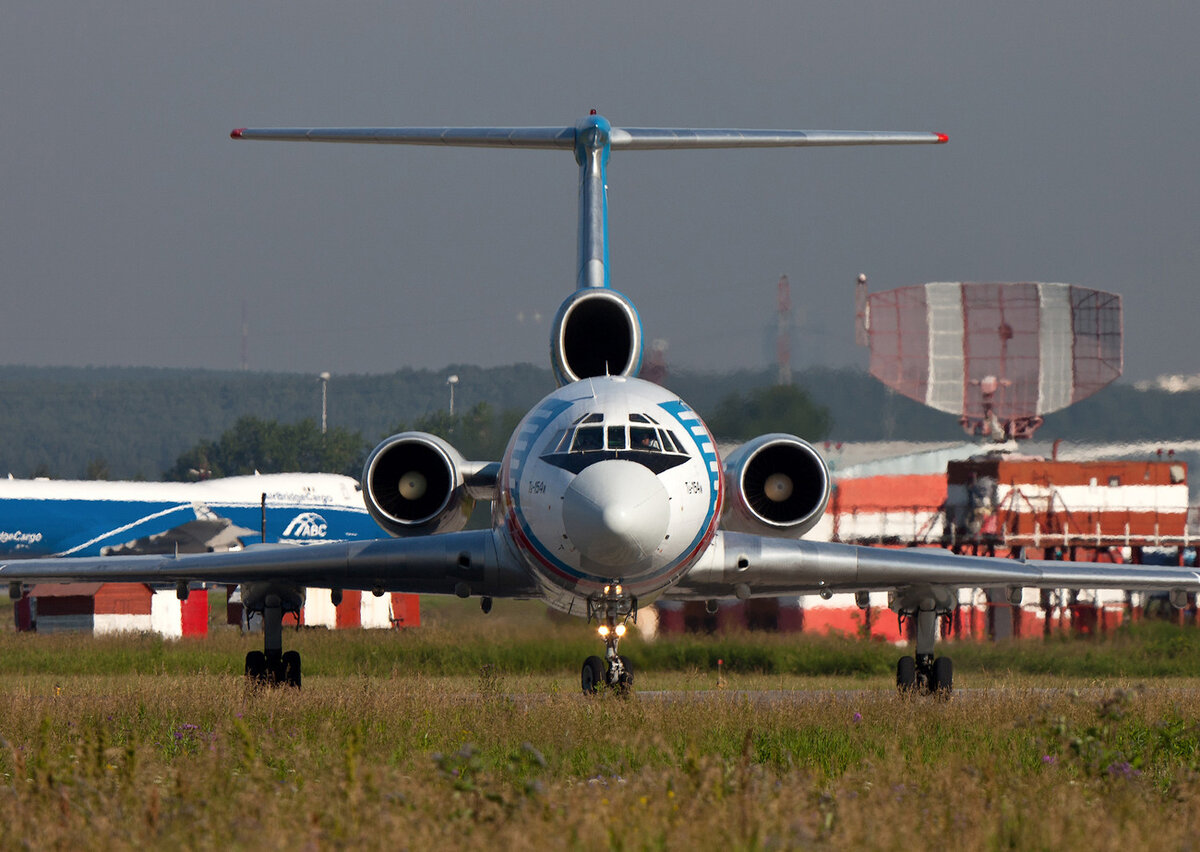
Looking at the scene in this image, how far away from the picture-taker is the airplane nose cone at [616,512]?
556 inches

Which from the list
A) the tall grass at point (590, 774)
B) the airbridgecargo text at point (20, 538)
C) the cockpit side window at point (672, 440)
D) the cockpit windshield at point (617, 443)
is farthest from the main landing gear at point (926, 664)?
A: the airbridgecargo text at point (20, 538)

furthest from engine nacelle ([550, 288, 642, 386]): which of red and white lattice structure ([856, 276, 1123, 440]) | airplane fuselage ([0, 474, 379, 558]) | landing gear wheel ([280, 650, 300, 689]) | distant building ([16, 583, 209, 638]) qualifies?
airplane fuselage ([0, 474, 379, 558])

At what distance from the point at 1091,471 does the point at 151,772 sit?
33025mm

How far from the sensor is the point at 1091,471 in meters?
38.2

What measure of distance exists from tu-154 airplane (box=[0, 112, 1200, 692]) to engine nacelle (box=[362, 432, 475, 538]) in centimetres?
2

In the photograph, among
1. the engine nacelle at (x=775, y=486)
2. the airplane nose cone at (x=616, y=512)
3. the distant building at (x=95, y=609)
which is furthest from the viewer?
the distant building at (x=95, y=609)

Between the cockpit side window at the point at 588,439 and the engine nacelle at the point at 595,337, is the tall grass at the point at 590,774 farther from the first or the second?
the engine nacelle at the point at 595,337

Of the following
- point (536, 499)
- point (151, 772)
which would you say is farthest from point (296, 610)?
point (151, 772)

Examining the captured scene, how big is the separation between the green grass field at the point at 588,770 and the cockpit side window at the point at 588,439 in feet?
8.19

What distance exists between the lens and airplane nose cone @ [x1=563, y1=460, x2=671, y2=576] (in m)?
14.1

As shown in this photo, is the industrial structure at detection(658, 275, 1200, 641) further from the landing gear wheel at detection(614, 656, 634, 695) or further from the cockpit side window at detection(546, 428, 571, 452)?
the cockpit side window at detection(546, 428, 571, 452)

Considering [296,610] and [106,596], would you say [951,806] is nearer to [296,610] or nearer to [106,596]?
[296,610]

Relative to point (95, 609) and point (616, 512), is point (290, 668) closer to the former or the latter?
point (616, 512)

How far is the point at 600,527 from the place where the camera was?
1414 cm
